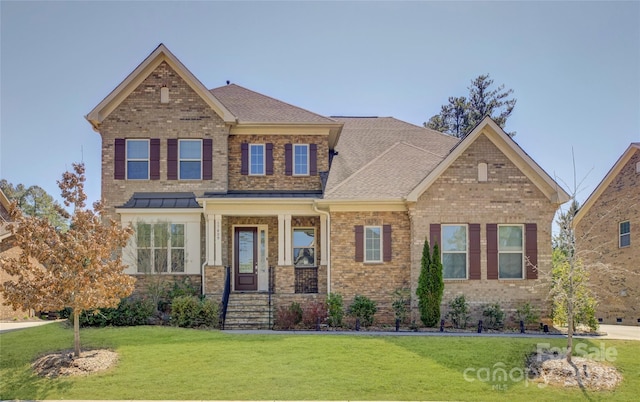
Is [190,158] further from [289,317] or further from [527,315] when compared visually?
[527,315]

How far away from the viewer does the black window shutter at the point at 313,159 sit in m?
21.0

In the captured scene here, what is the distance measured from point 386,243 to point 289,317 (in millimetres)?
3948

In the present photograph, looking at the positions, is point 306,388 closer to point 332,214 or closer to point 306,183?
point 332,214

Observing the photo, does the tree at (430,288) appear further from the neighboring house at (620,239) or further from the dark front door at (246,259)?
the neighboring house at (620,239)

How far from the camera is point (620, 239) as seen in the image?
24438mm

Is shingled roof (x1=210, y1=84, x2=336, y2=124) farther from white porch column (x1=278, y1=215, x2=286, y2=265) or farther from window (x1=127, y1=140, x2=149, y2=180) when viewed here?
white porch column (x1=278, y1=215, x2=286, y2=265)

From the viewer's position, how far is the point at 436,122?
133 feet

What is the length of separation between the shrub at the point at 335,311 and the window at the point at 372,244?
5.81 feet

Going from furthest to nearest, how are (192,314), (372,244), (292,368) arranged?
(372,244), (192,314), (292,368)

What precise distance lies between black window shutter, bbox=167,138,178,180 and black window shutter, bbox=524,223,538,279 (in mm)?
12067

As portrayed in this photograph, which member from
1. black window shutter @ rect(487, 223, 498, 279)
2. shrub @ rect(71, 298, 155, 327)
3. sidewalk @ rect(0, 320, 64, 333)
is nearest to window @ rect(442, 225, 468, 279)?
black window shutter @ rect(487, 223, 498, 279)

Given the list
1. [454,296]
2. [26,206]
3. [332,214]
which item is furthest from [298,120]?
[26,206]

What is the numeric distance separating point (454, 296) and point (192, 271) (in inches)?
344

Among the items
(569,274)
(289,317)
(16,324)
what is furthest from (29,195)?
(569,274)
